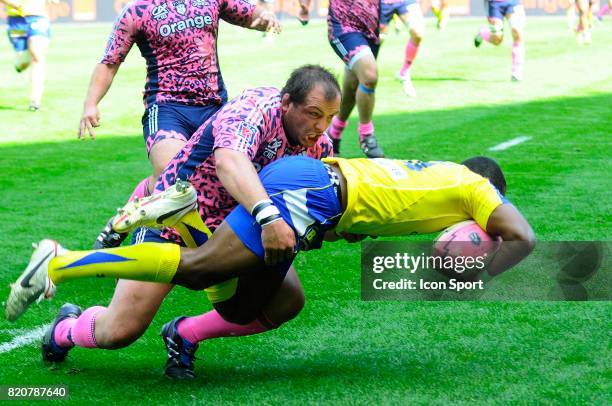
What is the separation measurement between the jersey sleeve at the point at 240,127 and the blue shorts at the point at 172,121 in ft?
5.71

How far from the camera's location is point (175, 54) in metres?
6.89

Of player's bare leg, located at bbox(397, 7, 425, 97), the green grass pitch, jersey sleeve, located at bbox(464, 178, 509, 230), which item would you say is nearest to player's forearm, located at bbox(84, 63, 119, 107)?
the green grass pitch

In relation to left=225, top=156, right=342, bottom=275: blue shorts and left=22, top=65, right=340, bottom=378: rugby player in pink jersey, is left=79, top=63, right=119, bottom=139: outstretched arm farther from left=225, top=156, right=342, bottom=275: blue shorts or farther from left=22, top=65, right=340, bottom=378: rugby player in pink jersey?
left=225, top=156, right=342, bottom=275: blue shorts

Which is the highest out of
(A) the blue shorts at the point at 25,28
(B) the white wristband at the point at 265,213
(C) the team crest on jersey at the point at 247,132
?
(C) the team crest on jersey at the point at 247,132

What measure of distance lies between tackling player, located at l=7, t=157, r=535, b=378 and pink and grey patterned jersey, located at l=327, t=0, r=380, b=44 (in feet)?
20.8

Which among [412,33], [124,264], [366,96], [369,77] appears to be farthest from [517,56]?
[124,264]

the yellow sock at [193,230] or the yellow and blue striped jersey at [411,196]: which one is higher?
the yellow and blue striped jersey at [411,196]

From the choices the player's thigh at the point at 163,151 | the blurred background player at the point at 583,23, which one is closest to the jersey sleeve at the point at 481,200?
the player's thigh at the point at 163,151

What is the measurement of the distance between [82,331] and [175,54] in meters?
2.35

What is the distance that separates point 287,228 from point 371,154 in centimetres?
671

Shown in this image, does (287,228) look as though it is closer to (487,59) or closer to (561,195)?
(561,195)

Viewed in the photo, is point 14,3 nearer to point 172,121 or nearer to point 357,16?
point 357,16

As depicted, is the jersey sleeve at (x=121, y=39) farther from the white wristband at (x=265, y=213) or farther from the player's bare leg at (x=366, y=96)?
the player's bare leg at (x=366, y=96)

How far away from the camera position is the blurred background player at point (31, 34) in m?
14.8
